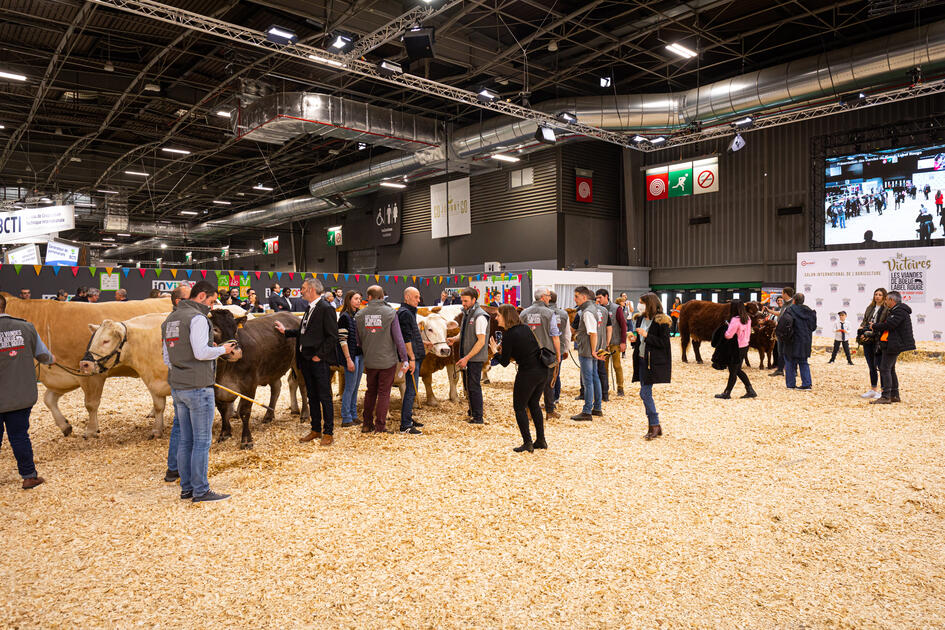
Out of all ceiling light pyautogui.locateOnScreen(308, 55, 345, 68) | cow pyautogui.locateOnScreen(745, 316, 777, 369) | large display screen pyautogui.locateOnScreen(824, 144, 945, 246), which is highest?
→ ceiling light pyautogui.locateOnScreen(308, 55, 345, 68)

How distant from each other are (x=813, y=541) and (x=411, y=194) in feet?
73.5

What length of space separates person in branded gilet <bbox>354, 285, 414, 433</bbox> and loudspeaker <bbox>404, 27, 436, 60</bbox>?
228 inches

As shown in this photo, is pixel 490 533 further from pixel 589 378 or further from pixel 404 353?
pixel 589 378

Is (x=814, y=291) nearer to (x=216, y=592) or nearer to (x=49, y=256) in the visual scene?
(x=216, y=592)

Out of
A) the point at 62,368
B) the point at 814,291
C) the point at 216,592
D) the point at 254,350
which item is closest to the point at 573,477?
the point at 216,592

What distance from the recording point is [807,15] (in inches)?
482

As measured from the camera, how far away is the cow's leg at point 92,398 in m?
6.23

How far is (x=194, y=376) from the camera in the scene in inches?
158

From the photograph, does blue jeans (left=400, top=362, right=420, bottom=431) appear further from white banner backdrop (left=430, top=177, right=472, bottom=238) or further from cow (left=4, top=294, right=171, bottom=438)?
white banner backdrop (left=430, top=177, right=472, bottom=238)

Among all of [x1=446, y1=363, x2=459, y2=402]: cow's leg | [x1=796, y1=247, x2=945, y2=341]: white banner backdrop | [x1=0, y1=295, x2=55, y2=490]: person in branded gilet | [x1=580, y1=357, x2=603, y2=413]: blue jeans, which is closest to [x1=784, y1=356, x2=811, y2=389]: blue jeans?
[x1=580, y1=357, x2=603, y2=413]: blue jeans

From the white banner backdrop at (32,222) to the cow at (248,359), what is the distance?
15.1 meters

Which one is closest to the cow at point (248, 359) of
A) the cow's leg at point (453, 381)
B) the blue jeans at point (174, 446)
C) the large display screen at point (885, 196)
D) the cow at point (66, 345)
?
the blue jeans at point (174, 446)

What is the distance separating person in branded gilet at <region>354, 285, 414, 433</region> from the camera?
6.14 meters

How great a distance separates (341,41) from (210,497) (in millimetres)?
8539
